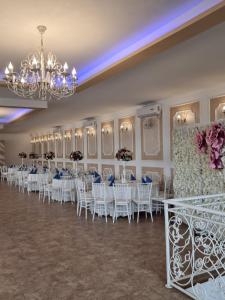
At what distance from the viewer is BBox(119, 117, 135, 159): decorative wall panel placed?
9350 mm

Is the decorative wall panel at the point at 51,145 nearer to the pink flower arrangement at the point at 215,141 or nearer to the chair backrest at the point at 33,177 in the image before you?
the chair backrest at the point at 33,177

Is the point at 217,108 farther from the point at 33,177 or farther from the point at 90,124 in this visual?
the point at 33,177

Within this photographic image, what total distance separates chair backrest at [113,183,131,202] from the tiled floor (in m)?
0.50

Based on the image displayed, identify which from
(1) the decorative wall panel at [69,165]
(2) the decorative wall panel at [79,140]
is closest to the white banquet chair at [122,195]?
(2) the decorative wall panel at [79,140]

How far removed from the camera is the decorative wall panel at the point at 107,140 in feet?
34.7

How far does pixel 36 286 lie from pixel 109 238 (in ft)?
6.57

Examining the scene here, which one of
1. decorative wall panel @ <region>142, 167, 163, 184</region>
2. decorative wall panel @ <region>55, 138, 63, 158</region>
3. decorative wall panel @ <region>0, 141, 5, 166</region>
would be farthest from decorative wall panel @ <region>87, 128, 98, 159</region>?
decorative wall panel @ <region>0, 141, 5, 166</region>

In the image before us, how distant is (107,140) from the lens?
10.9 meters

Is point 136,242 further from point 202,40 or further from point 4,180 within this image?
point 4,180

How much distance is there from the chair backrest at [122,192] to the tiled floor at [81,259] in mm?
502

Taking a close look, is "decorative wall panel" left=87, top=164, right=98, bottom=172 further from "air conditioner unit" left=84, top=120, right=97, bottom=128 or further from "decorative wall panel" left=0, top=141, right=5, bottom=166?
"decorative wall panel" left=0, top=141, right=5, bottom=166

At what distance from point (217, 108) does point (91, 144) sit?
6.67 m

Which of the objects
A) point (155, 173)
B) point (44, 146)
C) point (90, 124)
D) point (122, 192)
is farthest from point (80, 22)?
point (44, 146)

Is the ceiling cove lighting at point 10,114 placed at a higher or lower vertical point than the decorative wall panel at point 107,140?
higher
